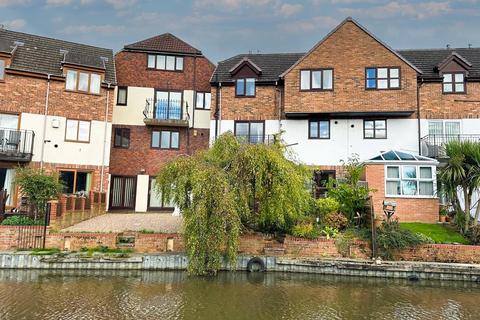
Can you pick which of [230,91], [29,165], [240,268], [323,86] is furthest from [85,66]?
[240,268]

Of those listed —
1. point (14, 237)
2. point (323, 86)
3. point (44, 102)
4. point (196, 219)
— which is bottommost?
point (14, 237)

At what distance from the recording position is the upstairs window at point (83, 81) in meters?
21.7

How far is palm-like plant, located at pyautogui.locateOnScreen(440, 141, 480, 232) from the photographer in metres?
15.1

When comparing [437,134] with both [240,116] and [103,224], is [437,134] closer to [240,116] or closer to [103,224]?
[240,116]

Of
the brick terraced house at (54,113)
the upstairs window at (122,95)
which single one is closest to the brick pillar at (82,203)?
the brick terraced house at (54,113)

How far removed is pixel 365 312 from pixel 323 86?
14.5 meters

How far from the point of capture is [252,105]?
74.1 ft

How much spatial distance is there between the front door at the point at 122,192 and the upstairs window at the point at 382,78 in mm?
15691

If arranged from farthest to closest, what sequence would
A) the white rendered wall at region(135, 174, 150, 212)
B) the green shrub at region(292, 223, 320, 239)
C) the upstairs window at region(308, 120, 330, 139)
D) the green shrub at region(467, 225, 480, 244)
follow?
the white rendered wall at region(135, 174, 150, 212)
the upstairs window at region(308, 120, 330, 139)
the green shrub at region(292, 223, 320, 239)
the green shrub at region(467, 225, 480, 244)

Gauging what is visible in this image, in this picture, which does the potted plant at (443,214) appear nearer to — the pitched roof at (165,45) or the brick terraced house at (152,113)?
the brick terraced house at (152,113)

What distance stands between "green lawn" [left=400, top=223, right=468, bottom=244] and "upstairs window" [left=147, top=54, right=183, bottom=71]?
1745 centimetres

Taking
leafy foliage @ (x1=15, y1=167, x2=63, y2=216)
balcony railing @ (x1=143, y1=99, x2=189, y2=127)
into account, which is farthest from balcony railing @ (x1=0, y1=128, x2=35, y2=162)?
balcony railing @ (x1=143, y1=99, x2=189, y2=127)

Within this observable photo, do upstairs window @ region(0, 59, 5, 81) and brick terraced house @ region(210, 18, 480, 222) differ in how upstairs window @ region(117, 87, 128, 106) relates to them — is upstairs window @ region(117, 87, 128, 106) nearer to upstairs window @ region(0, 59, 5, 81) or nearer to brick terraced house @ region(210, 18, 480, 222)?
upstairs window @ region(0, 59, 5, 81)

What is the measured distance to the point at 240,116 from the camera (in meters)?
22.6
